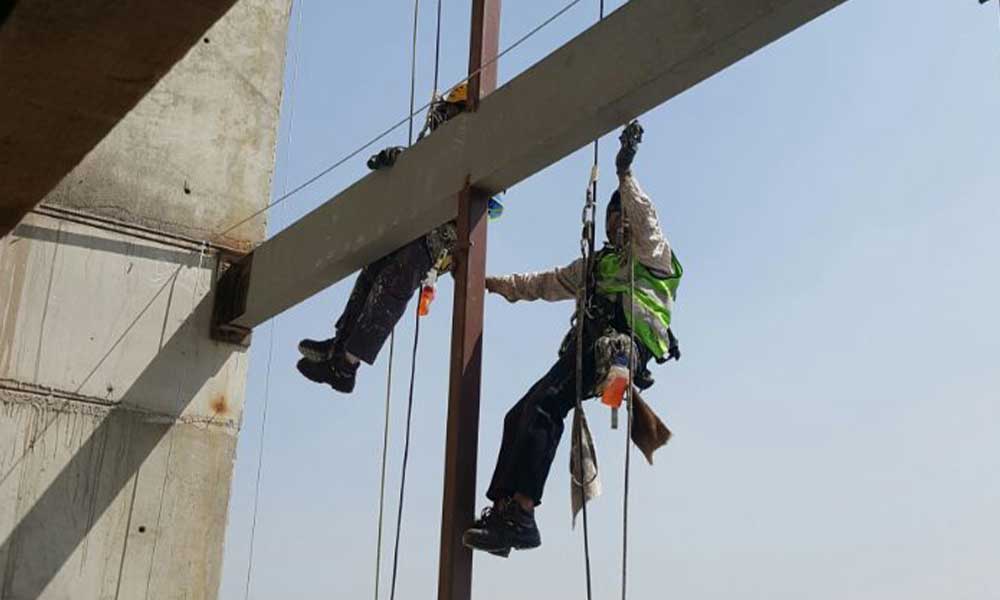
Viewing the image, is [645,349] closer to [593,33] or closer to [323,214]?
[593,33]

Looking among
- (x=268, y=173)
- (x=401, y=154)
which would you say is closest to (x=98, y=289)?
(x=268, y=173)

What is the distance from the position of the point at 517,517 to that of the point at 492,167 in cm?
160

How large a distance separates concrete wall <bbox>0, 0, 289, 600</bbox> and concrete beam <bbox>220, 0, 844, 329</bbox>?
2.86 feet

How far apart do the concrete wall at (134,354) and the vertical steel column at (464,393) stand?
2.62m

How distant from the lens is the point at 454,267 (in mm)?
5875

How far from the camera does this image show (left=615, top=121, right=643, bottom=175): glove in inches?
236

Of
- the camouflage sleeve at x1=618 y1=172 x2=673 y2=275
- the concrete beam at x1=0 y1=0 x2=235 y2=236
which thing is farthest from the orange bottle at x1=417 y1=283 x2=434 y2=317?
the concrete beam at x1=0 y1=0 x2=235 y2=236

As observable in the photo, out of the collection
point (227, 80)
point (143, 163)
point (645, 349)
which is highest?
point (227, 80)

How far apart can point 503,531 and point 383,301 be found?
222 cm

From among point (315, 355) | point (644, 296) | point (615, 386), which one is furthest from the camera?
point (315, 355)

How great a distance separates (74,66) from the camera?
430 cm

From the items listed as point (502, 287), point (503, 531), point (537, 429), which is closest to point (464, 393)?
point (537, 429)

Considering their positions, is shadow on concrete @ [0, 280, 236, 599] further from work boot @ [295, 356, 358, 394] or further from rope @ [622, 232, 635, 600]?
rope @ [622, 232, 635, 600]

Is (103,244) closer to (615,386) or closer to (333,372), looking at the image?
(333,372)
